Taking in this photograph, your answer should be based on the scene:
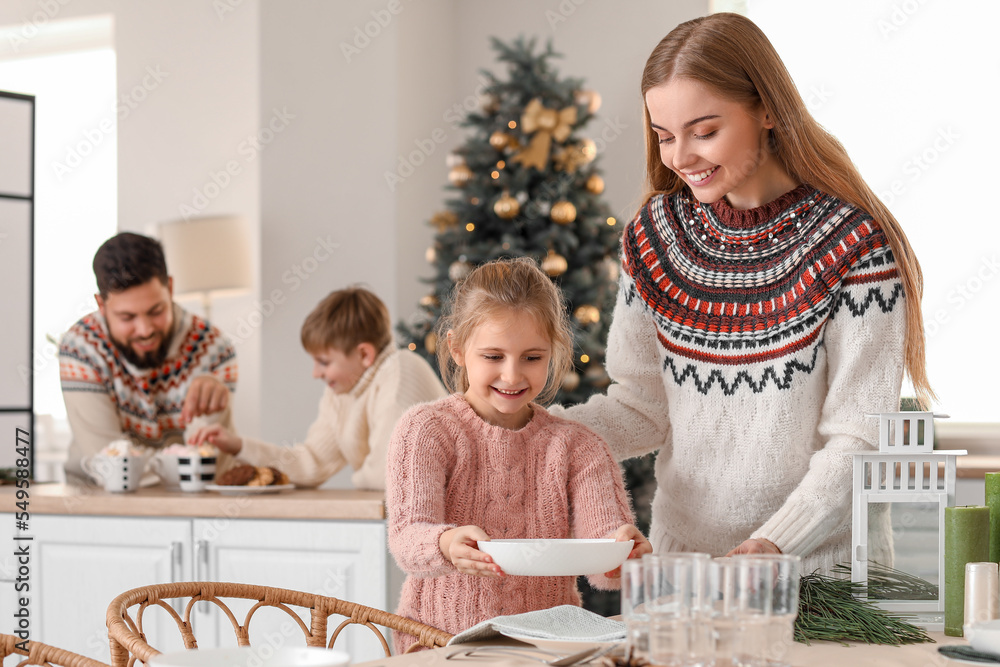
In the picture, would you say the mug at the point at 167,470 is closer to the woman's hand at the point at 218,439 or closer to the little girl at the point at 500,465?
the woman's hand at the point at 218,439

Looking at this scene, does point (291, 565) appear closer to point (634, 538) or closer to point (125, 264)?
point (125, 264)

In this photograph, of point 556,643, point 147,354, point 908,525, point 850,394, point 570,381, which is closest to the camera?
point 556,643

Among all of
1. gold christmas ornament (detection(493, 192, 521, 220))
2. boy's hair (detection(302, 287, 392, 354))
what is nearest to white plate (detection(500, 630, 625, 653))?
boy's hair (detection(302, 287, 392, 354))

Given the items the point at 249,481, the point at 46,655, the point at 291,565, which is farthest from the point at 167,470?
the point at 46,655

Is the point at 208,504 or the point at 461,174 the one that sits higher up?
the point at 461,174

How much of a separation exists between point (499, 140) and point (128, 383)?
184cm

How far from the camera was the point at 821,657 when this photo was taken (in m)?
1.07

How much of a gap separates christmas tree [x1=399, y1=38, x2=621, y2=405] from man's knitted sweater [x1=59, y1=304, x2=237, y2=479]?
121 centimetres

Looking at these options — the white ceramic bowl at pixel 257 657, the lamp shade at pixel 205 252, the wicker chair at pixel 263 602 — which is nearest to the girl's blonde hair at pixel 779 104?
the wicker chair at pixel 263 602

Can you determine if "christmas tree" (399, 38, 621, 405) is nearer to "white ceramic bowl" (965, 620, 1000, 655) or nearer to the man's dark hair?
the man's dark hair

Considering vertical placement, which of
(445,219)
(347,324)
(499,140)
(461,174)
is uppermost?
(499,140)

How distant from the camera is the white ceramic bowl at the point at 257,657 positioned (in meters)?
0.83

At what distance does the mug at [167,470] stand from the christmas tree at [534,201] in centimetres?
145

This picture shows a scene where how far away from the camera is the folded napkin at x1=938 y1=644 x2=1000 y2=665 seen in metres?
0.98
